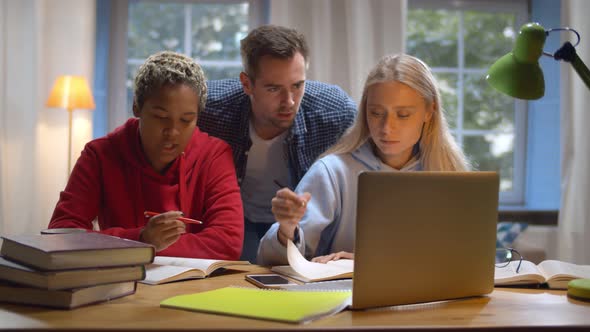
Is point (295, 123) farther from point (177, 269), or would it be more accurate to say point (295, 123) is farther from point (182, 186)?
point (177, 269)

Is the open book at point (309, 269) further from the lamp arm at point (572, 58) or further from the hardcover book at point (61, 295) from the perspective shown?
the lamp arm at point (572, 58)

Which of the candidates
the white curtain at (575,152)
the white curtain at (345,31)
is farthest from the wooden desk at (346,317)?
the white curtain at (345,31)

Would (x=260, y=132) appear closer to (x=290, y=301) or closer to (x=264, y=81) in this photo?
(x=264, y=81)

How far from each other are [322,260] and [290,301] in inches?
19.6

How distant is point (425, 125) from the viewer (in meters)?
1.99

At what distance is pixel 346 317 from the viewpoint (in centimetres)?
111

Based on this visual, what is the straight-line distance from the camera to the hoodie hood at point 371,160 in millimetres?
1962

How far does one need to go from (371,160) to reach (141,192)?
2.08 ft

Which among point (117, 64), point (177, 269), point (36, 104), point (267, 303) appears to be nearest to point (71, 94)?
point (36, 104)

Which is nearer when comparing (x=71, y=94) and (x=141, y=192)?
(x=141, y=192)

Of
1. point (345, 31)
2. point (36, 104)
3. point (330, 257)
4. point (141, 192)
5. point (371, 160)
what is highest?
point (345, 31)

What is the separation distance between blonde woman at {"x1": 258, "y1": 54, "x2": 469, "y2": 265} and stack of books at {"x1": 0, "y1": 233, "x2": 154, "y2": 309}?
64 centimetres

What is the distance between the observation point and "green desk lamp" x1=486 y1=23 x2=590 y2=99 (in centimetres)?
137

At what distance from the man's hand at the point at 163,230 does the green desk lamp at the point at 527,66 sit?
2.40 feet
